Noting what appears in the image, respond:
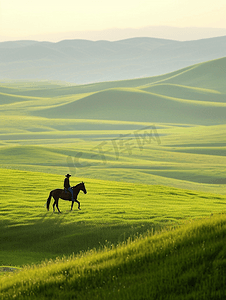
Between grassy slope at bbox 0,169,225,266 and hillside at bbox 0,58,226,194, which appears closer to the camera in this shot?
grassy slope at bbox 0,169,225,266

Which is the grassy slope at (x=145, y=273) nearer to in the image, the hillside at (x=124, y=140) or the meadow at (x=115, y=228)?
the meadow at (x=115, y=228)

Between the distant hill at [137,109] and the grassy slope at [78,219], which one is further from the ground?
the distant hill at [137,109]

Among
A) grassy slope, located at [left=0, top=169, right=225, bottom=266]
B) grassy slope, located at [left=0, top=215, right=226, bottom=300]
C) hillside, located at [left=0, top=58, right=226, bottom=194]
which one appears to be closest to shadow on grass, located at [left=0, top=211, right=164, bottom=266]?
grassy slope, located at [left=0, top=169, right=225, bottom=266]

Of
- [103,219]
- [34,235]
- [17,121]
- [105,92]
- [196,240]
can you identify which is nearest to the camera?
[196,240]

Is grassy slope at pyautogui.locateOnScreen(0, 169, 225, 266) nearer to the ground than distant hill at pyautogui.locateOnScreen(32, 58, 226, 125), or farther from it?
nearer to the ground

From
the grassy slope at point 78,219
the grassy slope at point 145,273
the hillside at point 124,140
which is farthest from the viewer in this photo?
the hillside at point 124,140

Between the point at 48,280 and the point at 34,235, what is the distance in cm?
1022

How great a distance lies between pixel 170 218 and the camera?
20.1m

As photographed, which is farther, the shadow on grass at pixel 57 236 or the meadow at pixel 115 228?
the shadow on grass at pixel 57 236

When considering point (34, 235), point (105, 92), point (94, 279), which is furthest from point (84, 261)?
point (105, 92)

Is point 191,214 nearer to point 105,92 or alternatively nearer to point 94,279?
point 94,279

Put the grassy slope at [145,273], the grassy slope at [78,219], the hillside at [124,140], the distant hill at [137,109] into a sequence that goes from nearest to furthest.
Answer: the grassy slope at [145,273] → the grassy slope at [78,219] → the hillside at [124,140] → the distant hill at [137,109]

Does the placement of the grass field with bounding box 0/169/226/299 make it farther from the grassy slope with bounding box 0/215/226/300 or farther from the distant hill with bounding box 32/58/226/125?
the distant hill with bounding box 32/58/226/125

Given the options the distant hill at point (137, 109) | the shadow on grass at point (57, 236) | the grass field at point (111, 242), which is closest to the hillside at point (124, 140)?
the distant hill at point (137, 109)
